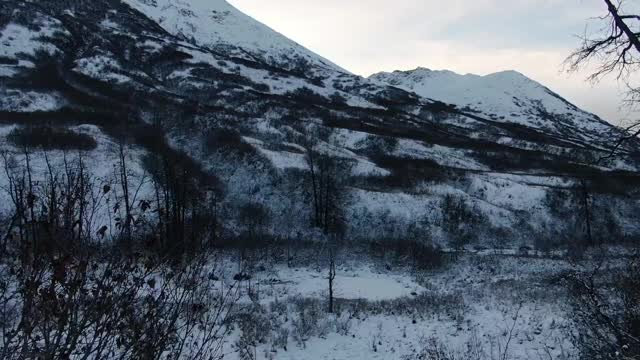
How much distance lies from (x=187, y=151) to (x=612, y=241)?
42.0 m

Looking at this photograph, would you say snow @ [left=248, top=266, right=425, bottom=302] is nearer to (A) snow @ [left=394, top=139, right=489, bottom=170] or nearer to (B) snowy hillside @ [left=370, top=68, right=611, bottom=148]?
(A) snow @ [left=394, top=139, right=489, bottom=170]

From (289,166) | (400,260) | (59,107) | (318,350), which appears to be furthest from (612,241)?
(59,107)

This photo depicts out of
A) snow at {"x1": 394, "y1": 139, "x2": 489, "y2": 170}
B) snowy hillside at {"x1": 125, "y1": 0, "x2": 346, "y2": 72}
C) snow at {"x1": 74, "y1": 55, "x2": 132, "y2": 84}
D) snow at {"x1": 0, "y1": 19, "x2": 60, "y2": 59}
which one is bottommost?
snow at {"x1": 394, "y1": 139, "x2": 489, "y2": 170}

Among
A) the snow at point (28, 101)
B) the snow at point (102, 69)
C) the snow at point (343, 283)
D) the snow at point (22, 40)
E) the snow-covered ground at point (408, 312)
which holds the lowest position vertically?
the snow at point (343, 283)

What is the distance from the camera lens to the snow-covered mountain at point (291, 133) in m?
45.8

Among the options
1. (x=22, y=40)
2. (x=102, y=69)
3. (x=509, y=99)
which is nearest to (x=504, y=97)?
(x=509, y=99)


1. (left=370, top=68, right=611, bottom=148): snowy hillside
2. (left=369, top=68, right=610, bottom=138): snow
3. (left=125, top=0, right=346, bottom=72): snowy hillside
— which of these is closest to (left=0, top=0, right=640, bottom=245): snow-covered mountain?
(left=370, top=68, right=611, bottom=148): snowy hillside

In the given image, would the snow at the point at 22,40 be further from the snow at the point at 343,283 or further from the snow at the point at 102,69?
the snow at the point at 343,283

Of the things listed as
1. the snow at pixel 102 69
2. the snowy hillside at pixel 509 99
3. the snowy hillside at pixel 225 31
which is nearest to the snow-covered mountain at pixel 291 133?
the snow at pixel 102 69

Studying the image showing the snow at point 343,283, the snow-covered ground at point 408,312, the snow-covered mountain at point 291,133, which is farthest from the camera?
the snow-covered mountain at point 291,133

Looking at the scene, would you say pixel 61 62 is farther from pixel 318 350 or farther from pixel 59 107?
pixel 318 350

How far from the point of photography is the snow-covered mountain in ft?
150

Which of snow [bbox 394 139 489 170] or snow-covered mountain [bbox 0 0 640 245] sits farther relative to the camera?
snow [bbox 394 139 489 170]

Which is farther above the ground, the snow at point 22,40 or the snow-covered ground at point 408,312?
the snow at point 22,40
